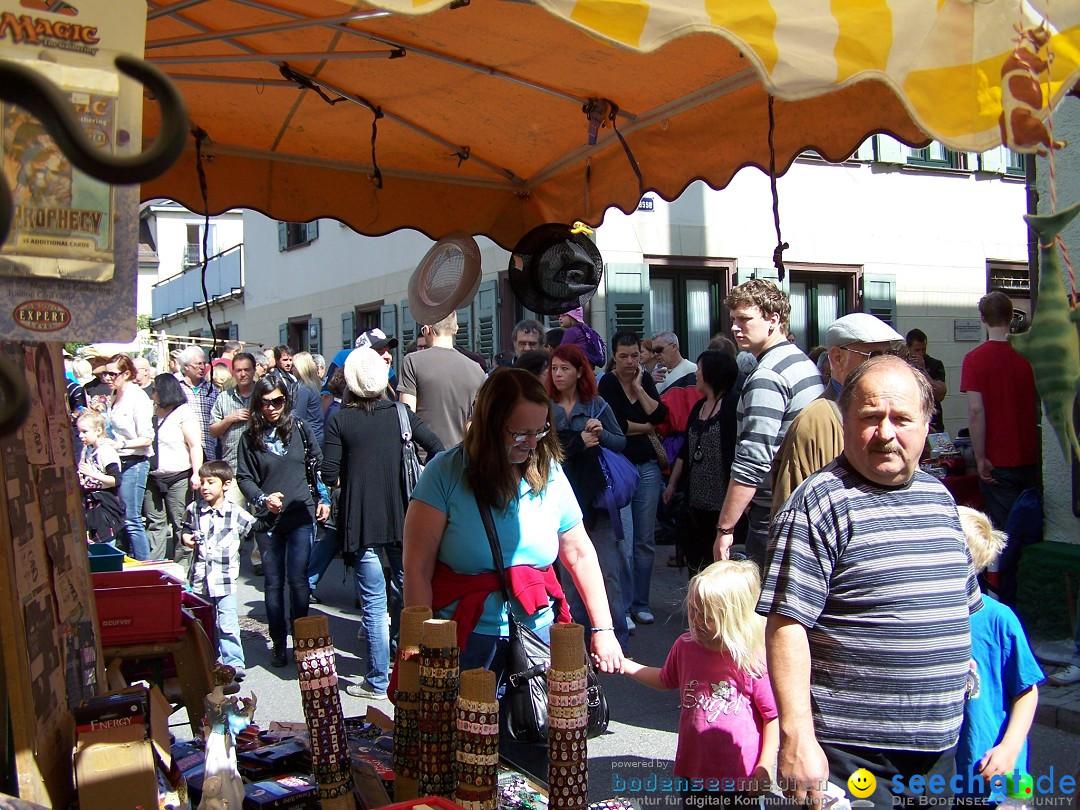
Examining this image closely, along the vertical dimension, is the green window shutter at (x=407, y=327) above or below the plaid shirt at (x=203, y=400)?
above

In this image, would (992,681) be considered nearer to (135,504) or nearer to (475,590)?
(475,590)

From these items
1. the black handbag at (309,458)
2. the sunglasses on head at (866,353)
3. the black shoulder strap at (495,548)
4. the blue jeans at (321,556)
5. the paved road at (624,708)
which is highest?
the sunglasses on head at (866,353)

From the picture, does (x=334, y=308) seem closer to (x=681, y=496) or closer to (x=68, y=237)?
(x=681, y=496)

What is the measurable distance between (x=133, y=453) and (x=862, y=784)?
7.63 m

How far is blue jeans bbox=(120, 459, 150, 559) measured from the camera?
838cm

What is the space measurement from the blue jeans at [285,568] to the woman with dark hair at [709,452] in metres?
2.43

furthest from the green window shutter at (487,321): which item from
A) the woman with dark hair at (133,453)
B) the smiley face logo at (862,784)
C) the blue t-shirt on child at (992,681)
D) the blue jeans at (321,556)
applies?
the smiley face logo at (862,784)

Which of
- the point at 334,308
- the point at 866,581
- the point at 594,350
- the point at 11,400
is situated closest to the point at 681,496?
the point at 594,350

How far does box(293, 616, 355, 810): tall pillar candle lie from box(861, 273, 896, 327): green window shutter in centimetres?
1161

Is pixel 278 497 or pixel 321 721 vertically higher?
pixel 278 497

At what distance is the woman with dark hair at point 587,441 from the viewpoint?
5680mm

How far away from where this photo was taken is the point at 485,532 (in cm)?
301

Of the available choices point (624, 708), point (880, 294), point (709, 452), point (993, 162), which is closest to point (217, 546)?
point (624, 708)

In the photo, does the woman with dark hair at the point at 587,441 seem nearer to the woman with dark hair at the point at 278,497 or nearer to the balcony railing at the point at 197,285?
the woman with dark hair at the point at 278,497
